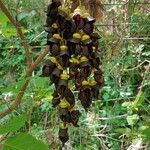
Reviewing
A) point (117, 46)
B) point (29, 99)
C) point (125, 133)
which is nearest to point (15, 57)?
point (125, 133)

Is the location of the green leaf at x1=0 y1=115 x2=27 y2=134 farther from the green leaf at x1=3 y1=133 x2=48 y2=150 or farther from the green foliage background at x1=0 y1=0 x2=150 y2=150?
the green foliage background at x1=0 y1=0 x2=150 y2=150

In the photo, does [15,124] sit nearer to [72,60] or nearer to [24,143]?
[24,143]

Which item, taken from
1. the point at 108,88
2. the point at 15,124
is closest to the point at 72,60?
the point at 15,124

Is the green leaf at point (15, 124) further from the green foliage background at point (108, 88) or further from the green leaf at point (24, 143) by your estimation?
the green foliage background at point (108, 88)

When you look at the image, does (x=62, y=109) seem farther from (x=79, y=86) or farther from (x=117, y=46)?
(x=117, y=46)

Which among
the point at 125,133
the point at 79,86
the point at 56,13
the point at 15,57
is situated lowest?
the point at 15,57

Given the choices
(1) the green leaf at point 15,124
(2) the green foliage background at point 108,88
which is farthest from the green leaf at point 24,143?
(2) the green foliage background at point 108,88
